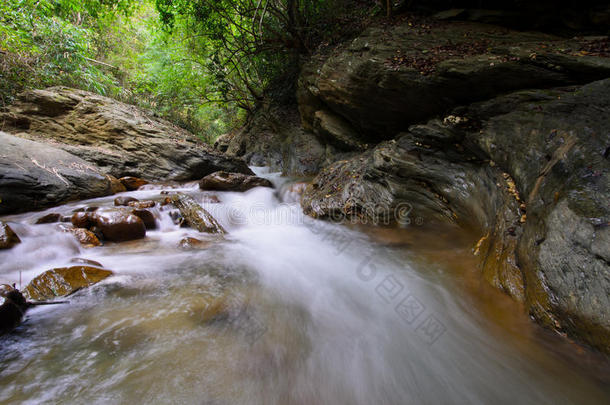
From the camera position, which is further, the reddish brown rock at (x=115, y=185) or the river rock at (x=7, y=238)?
the reddish brown rock at (x=115, y=185)

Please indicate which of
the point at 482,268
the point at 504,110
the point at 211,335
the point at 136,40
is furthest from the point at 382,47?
the point at 136,40

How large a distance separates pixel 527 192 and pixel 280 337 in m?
2.88

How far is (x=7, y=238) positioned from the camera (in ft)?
8.96

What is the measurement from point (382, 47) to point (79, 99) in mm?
8825

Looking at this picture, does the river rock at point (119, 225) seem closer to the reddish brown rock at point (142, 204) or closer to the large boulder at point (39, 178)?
the reddish brown rock at point (142, 204)

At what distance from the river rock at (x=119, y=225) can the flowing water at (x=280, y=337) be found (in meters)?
0.19

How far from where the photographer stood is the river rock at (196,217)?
168 inches

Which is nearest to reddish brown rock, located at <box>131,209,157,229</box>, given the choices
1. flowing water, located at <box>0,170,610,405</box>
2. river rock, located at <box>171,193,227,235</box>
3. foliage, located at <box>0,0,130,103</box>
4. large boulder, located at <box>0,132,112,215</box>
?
river rock, located at <box>171,193,227,235</box>

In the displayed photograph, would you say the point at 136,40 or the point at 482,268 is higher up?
the point at 136,40

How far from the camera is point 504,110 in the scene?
3.31 meters

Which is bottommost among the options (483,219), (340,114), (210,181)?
(210,181)

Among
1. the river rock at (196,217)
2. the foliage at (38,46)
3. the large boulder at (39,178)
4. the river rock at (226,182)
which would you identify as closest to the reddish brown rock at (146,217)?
the river rock at (196,217)

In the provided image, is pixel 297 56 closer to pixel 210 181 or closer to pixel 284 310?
pixel 210 181

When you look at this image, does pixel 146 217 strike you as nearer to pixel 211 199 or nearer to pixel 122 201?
pixel 122 201
